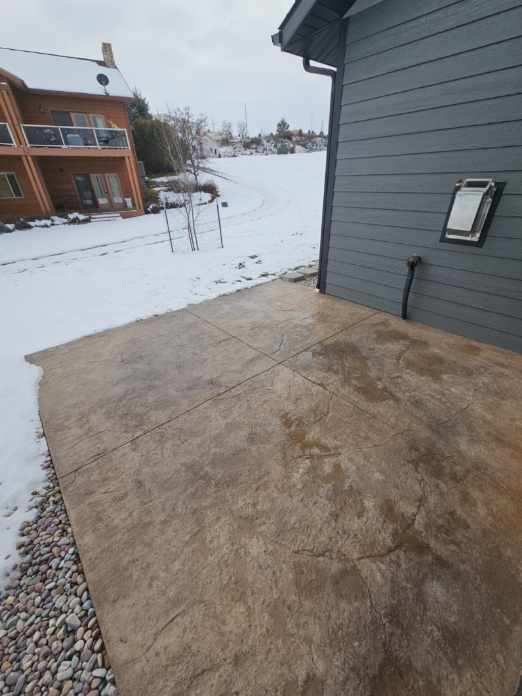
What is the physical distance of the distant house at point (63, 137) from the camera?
9.37 m

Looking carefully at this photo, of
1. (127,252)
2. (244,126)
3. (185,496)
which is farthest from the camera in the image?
(244,126)

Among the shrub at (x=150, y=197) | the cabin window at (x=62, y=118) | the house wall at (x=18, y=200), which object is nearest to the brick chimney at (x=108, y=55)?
the cabin window at (x=62, y=118)

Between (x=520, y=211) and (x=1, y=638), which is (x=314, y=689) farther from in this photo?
(x=520, y=211)

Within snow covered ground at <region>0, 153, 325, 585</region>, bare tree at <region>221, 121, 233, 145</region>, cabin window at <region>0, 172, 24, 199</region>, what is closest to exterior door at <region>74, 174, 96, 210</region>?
cabin window at <region>0, 172, 24, 199</region>

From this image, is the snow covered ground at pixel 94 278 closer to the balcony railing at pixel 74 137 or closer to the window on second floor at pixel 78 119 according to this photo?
the balcony railing at pixel 74 137

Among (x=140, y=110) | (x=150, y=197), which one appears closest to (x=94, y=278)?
(x=150, y=197)

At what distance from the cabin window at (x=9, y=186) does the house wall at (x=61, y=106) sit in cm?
195

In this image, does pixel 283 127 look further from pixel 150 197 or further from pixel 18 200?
pixel 18 200

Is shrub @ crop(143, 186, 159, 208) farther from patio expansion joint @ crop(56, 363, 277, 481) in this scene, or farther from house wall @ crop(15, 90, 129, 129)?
patio expansion joint @ crop(56, 363, 277, 481)

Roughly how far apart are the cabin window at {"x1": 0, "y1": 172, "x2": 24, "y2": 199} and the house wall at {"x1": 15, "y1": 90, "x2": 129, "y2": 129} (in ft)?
6.39

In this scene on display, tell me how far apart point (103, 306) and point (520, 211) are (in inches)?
171

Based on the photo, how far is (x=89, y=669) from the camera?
97 cm

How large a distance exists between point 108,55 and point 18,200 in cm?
690

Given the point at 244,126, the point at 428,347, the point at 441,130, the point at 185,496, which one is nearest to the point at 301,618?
the point at 185,496
